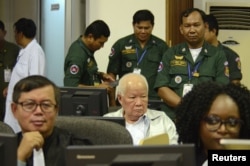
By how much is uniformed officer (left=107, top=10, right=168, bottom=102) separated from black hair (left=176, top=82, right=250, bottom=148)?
2711 mm

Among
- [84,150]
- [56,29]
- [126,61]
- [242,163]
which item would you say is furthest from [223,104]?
[56,29]

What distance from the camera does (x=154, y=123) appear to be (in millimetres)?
3240

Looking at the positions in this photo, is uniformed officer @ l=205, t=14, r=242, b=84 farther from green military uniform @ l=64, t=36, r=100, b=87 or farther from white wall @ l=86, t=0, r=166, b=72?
white wall @ l=86, t=0, r=166, b=72

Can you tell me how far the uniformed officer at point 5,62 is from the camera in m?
5.76

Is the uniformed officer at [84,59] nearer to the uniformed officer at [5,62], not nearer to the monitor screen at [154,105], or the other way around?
the monitor screen at [154,105]

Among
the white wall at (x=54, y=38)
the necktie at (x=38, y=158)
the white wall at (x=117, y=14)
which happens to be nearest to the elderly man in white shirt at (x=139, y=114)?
the necktie at (x=38, y=158)

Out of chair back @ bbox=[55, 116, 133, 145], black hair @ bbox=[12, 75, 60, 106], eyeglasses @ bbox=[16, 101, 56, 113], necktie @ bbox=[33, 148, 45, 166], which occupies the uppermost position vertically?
black hair @ bbox=[12, 75, 60, 106]

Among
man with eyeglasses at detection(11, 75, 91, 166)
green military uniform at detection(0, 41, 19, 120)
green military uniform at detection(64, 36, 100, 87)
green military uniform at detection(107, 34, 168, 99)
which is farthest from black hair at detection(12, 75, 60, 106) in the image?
green military uniform at detection(0, 41, 19, 120)

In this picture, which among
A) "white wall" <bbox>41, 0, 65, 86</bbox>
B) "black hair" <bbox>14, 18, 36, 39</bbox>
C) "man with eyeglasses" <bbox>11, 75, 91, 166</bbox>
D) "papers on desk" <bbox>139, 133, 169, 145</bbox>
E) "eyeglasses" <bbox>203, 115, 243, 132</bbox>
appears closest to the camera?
"papers on desk" <bbox>139, 133, 169, 145</bbox>

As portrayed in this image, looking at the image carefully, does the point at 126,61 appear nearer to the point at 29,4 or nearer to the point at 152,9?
the point at 152,9

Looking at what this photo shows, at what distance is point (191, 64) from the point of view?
396 cm

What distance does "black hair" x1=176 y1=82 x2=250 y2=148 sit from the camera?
1.97 metres

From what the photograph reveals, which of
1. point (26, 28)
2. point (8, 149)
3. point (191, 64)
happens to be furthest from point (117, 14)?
point (8, 149)

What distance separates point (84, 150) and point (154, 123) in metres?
1.93
